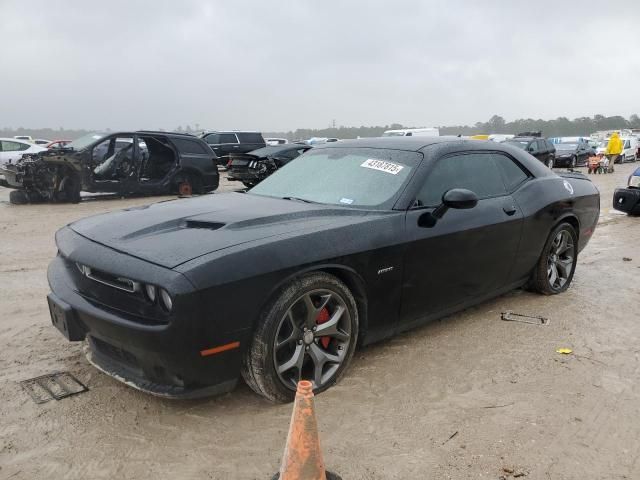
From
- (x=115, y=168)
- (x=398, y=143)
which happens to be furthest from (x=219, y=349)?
(x=115, y=168)

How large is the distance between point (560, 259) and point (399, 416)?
3.08m

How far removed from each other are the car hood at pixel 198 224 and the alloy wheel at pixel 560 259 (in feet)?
8.10

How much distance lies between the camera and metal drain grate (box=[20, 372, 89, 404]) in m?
3.18

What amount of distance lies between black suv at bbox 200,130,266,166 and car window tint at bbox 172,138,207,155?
972 centimetres

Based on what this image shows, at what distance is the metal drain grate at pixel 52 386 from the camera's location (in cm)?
318

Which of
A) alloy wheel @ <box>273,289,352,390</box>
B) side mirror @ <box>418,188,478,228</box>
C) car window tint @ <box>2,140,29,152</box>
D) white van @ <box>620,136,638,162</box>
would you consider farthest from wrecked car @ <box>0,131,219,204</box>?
white van @ <box>620,136,638,162</box>

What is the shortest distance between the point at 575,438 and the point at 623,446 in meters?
0.23

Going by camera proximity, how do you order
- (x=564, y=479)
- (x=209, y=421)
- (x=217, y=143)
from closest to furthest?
(x=564, y=479), (x=209, y=421), (x=217, y=143)

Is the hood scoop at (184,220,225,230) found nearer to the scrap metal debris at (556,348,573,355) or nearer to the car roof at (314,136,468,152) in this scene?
the car roof at (314,136,468,152)

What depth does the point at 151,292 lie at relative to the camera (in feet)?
8.85

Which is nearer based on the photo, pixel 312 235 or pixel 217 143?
pixel 312 235

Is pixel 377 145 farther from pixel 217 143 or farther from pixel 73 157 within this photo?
pixel 217 143

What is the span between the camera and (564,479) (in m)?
2.50

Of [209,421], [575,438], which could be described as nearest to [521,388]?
[575,438]
